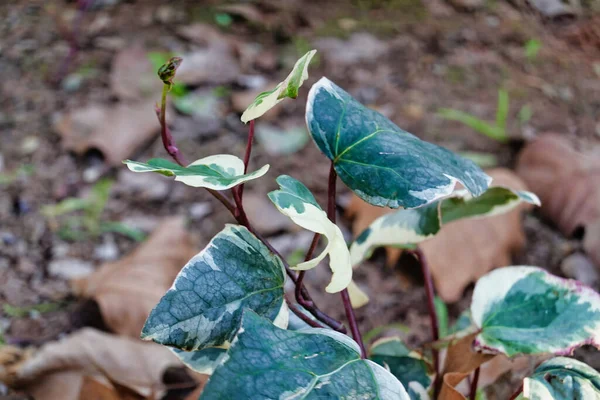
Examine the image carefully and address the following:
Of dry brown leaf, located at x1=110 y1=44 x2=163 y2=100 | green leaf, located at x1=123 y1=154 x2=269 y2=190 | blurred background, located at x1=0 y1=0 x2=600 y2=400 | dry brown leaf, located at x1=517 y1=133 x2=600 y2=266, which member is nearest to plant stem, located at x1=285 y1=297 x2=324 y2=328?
green leaf, located at x1=123 y1=154 x2=269 y2=190

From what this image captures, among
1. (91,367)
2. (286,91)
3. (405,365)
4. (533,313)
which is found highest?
(286,91)

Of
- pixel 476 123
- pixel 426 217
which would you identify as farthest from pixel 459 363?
pixel 476 123

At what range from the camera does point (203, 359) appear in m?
0.66

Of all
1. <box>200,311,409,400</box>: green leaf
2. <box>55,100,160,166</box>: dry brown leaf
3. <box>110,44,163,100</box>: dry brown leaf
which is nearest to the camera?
<box>200,311,409,400</box>: green leaf

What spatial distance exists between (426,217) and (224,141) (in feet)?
3.25

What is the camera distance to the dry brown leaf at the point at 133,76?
1710mm

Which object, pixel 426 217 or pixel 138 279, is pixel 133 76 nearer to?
pixel 138 279

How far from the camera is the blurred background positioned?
1.13 m

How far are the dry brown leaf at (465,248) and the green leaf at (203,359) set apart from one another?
57 cm

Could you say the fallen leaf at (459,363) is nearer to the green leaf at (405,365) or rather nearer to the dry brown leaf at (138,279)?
the green leaf at (405,365)

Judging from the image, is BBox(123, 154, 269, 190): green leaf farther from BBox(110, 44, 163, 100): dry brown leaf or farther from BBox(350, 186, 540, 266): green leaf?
BBox(110, 44, 163, 100): dry brown leaf

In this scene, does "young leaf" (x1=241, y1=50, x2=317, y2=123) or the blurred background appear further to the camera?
the blurred background

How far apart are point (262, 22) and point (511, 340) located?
62.8 inches

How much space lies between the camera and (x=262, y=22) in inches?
78.6
